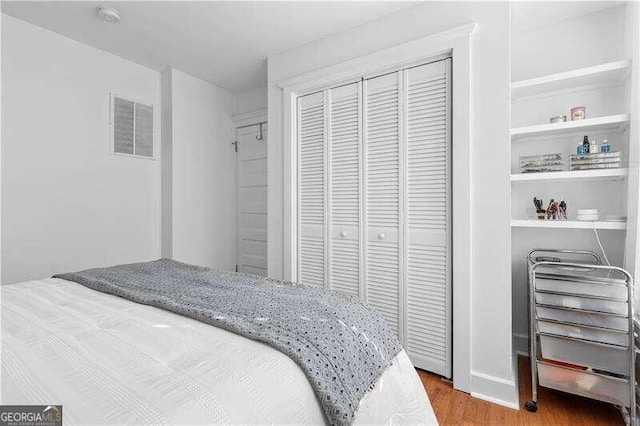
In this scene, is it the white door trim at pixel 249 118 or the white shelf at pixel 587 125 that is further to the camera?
the white door trim at pixel 249 118

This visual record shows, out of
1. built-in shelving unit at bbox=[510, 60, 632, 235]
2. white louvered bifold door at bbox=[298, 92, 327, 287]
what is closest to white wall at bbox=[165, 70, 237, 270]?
white louvered bifold door at bbox=[298, 92, 327, 287]

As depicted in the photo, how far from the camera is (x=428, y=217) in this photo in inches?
87.3

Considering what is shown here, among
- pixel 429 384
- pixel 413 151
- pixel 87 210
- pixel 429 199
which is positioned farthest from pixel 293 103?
pixel 429 384

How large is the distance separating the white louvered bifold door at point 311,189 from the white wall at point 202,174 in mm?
1367

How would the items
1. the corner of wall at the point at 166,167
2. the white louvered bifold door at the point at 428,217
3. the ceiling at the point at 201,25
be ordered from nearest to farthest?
the white louvered bifold door at the point at 428,217
the ceiling at the point at 201,25
the corner of wall at the point at 166,167

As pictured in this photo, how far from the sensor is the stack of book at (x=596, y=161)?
6.14 ft

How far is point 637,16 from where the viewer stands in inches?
68.8

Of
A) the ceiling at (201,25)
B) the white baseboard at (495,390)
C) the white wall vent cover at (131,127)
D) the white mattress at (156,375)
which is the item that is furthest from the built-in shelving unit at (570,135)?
the white wall vent cover at (131,127)

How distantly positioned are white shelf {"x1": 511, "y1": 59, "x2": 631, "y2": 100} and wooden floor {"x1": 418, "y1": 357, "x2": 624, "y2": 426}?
1936 millimetres

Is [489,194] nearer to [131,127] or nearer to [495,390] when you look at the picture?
[495,390]

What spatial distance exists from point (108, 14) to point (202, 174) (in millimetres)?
1630

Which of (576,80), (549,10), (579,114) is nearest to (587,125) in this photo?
(579,114)

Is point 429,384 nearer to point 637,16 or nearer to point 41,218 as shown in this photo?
point 637,16

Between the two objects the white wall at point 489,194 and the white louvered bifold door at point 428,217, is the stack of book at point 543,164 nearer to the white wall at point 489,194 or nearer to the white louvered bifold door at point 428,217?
the white wall at point 489,194
